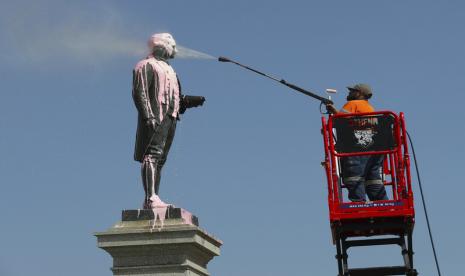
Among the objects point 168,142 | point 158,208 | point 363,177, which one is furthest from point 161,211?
point 363,177

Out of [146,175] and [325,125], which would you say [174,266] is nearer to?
[146,175]

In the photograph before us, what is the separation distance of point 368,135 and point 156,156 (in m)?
3.44

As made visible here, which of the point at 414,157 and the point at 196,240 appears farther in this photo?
the point at 414,157

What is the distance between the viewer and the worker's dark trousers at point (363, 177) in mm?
17891

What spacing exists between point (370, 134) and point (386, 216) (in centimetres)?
129

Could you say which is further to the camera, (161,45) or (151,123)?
(161,45)

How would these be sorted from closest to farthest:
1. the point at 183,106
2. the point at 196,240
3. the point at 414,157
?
the point at 196,240
the point at 183,106
the point at 414,157

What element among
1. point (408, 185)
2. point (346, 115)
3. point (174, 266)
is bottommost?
point (174, 266)

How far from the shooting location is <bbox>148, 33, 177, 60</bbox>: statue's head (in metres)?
17.1

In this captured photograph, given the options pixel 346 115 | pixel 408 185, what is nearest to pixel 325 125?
pixel 346 115

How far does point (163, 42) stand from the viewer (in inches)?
675

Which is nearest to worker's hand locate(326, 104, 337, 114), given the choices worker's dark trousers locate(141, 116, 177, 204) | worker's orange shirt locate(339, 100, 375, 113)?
worker's orange shirt locate(339, 100, 375, 113)

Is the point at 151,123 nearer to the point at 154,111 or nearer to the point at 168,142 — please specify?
the point at 154,111

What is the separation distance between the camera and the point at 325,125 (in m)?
18.0
